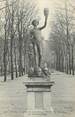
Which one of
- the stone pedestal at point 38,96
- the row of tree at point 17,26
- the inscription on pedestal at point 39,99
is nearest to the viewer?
the stone pedestal at point 38,96

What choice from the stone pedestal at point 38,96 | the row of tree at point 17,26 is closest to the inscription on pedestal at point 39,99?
the stone pedestal at point 38,96

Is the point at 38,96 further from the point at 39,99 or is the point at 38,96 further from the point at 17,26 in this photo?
the point at 17,26

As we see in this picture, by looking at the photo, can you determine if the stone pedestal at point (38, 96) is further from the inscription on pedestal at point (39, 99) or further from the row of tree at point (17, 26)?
the row of tree at point (17, 26)

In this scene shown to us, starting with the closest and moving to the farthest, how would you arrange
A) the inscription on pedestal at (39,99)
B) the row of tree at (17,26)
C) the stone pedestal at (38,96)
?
1. the stone pedestal at (38,96)
2. the inscription on pedestal at (39,99)
3. the row of tree at (17,26)

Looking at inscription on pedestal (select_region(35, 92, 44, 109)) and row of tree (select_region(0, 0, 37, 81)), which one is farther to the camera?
row of tree (select_region(0, 0, 37, 81))

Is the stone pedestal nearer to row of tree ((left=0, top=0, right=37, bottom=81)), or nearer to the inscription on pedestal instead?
the inscription on pedestal

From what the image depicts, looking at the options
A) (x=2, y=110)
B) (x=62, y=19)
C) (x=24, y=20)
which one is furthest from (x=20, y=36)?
(x=2, y=110)

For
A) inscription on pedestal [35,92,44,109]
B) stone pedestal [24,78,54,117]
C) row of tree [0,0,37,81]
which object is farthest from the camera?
row of tree [0,0,37,81]

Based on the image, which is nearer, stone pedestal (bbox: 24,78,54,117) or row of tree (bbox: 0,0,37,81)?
stone pedestal (bbox: 24,78,54,117)

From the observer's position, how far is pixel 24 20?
6800 centimetres

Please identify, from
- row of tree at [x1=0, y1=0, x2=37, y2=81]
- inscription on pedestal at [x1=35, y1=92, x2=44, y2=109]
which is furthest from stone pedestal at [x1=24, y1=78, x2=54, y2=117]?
row of tree at [x1=0, y1=0, x2=37, y2=81]

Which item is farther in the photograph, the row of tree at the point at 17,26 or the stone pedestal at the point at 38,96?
the row of tree at the point at 17,26

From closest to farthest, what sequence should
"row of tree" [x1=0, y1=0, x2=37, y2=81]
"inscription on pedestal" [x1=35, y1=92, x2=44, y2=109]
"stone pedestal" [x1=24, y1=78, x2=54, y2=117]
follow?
"stone pedestal" [x1=24, y1=78, x2=54, y2=117]
"inscription on pedestal" [x1=35, y1=92, x2=44, y2=109]
"row of tree" [x1=0, y1=0, x2=37, y2=81]

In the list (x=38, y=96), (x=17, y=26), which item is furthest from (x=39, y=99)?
(x=17, y=26)
